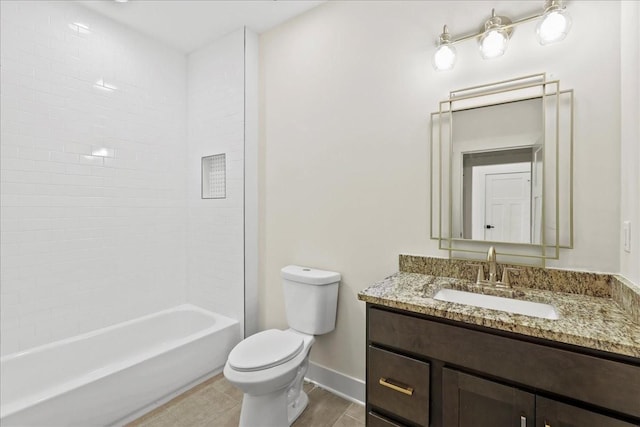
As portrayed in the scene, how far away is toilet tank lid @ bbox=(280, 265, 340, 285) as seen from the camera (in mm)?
1919

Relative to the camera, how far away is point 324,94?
6.83 ft

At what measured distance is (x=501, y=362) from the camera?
1.00 m

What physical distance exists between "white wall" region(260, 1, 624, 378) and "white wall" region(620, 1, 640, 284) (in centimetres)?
4

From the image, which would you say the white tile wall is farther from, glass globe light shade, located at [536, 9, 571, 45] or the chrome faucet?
glass globe light shade, located at [536, 9, 571, 45]

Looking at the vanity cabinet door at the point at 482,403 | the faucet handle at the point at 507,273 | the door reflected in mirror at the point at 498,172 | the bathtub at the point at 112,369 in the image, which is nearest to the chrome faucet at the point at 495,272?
the faucet handle at the point at 507,273

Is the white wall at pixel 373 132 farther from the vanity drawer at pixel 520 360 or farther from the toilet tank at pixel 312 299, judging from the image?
the vanity drawer at pixel 520 360

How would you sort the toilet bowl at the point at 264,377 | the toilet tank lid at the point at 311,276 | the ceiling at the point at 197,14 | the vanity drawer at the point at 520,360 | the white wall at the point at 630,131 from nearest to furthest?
the vanity drawer at the point at 520,360 < the white wall at the point at 630,131 < the toilet bowl at the point at 264,377 < the toilet tank lid at the point at 311,276 < the ceiling at the point at 197,14

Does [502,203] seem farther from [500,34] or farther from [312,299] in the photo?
[312,299]

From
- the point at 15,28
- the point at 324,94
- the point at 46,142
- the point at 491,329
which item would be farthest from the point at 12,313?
the point at 491,329

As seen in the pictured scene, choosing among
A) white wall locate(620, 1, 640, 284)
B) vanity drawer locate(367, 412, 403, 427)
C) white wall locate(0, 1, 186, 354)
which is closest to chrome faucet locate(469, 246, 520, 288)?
white wall locate(620, 1, 640, 284)

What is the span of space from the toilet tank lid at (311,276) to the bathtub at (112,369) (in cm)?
77

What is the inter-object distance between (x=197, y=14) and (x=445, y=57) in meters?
1.82

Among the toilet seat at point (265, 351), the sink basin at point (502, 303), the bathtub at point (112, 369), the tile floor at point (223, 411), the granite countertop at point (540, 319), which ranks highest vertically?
the granite countertop at point (540, 319)

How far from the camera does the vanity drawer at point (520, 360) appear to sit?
85 centimetres
